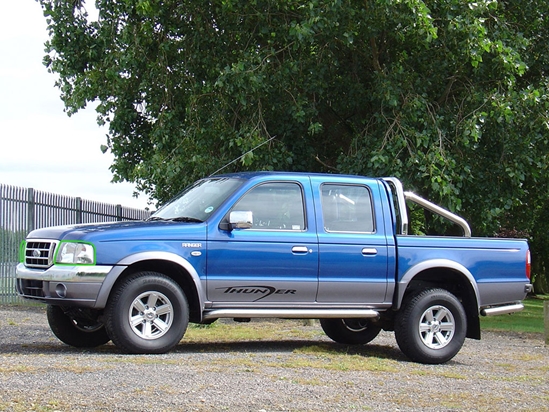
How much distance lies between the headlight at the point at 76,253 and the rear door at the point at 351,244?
8.35ft

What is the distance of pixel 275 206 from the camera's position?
10.4 meters

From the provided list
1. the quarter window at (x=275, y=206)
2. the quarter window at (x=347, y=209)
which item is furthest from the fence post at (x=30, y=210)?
the quarter window at (x=347, y=209)

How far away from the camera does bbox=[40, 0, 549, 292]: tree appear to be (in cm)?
1741

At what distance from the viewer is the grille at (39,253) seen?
32.0 feet

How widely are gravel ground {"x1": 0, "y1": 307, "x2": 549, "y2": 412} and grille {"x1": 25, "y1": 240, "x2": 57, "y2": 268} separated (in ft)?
3.15

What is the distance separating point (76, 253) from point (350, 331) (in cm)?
428

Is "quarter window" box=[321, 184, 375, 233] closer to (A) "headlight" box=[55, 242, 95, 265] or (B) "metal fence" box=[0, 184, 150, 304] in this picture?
(A) "headlight" box=[55, 242, 95, 265]

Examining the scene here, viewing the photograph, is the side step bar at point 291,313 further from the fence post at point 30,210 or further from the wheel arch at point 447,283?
the fence post at point 30,210

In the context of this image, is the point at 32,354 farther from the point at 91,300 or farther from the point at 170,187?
the point at 170,187

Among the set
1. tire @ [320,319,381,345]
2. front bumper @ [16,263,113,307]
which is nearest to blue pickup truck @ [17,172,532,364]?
front bumper @ [16,263,113,307]

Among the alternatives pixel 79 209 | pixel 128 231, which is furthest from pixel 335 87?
pixel 128 231

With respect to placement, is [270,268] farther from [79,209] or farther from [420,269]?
[79,209]

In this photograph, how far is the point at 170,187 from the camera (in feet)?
66.7

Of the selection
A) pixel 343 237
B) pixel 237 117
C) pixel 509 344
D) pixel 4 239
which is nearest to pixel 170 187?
Result: pixel 237 117
